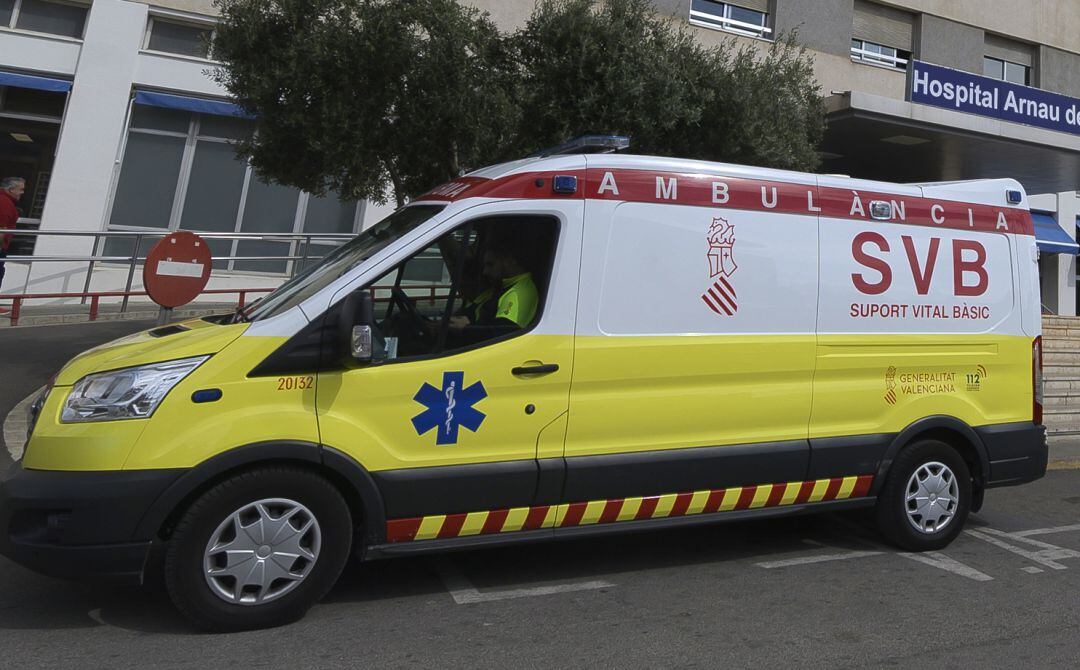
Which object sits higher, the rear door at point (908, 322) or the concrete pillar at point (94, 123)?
the concrete pillar at point (94, 123)

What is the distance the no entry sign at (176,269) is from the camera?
6.23 meters

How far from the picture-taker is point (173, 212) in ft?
53.0

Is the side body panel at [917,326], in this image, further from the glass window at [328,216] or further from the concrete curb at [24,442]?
the glass window at [328,216]

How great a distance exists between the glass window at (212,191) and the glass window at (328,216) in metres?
1.29

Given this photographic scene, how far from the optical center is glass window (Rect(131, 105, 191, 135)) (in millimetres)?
15938

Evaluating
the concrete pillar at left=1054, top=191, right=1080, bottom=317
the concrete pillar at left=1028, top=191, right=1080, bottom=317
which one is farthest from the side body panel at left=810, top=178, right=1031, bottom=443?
the concrete pillar at left=1054, top=191, right=1080, bottom=317

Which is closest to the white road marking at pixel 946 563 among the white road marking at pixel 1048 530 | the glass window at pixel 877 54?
the white road marking at pixel 1048 530

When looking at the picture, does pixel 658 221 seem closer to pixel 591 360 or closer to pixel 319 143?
pixel 591 360

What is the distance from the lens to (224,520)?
142 inches

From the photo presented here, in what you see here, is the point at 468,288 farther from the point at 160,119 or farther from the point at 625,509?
the point at 160,119

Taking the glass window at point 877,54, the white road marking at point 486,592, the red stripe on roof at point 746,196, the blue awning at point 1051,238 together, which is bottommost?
the white road marking at point 486,592

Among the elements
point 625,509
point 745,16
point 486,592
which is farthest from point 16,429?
point 745,16

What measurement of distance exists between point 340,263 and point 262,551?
1.37 meters

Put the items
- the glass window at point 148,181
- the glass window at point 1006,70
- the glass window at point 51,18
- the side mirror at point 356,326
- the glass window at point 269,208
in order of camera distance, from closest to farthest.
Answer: the side mirror at point 356,326, the glass window at point 51,18, the glass window at point 148,181, the glass window at point 269,208, the glass window at point 1006,70
